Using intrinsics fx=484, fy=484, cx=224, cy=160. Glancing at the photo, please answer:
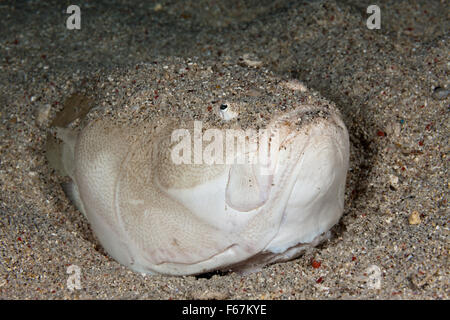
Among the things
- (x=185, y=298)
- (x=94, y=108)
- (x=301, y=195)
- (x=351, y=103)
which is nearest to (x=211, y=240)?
(x=185, y=298)

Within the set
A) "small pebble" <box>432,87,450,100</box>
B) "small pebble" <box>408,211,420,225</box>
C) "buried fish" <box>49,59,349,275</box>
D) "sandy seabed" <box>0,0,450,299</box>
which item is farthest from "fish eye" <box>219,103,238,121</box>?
"small pebble" <box>432,87,450,100</box>

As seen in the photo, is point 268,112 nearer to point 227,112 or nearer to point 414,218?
point 227,112

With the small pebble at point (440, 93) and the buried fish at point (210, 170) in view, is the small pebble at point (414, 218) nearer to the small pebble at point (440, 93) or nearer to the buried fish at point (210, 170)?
the buried fish at point (210, 170)

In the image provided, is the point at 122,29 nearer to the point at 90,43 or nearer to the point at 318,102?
the point at 90,43

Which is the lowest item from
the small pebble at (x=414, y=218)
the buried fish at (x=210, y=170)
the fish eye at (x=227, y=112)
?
the small pebble at (x=414, y=218)

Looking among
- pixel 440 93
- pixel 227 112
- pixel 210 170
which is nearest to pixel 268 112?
pixel 227 112

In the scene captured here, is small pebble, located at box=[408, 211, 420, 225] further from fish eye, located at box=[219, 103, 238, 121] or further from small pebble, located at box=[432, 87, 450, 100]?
fish eye, located at box=[219, 103, 238, 121]

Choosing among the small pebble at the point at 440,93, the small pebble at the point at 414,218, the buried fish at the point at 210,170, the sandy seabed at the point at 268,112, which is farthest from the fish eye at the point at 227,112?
the small pebble at the point at 440,93
